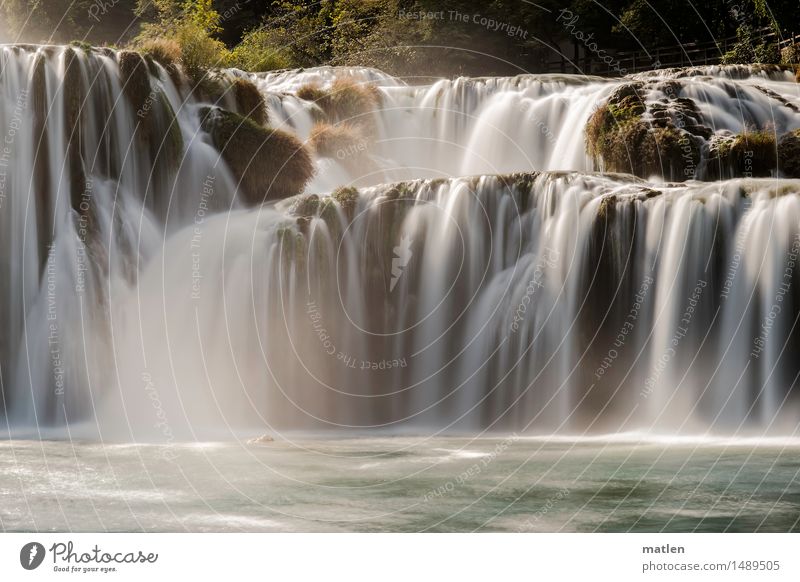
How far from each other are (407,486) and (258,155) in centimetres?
1216

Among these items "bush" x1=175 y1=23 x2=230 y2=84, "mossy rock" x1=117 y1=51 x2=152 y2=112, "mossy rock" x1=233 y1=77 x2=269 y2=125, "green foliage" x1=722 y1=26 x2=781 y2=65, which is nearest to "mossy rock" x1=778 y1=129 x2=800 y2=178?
"green foliage" x1=722 y1=26 x2=781 y2=65

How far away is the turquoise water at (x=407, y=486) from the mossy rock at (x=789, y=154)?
10509 mm

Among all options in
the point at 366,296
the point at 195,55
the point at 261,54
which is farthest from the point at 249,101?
the point at 261,54

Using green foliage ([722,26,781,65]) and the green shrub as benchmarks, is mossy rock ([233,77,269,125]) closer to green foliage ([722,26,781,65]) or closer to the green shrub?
the green shrub

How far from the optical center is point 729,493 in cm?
1340

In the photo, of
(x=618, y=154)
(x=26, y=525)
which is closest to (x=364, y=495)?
(x=26, y=525)

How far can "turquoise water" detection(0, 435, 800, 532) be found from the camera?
12398 mm

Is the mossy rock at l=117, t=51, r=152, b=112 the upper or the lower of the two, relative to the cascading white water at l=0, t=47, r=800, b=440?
upper

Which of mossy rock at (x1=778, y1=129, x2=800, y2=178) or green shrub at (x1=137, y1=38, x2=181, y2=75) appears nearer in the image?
green shrub at (x1=137, y1=38, x2=181, y2=75)

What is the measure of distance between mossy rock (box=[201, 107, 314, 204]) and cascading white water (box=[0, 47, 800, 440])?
172 centimetres

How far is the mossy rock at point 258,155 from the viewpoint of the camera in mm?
24188

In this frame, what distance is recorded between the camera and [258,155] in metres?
24.6
